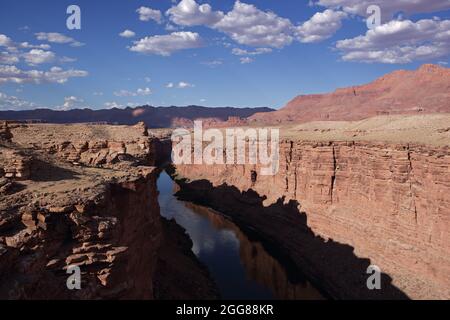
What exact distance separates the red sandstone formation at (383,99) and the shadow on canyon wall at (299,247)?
59870mm

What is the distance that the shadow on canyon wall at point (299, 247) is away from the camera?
30.4m

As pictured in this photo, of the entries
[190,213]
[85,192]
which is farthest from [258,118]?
[85,192]

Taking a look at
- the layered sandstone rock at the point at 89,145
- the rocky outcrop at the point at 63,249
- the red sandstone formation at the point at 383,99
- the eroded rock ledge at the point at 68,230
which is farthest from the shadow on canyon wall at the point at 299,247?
the red sandstone formation at the point at 383,99

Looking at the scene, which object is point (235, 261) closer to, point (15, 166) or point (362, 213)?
point (362, 213)

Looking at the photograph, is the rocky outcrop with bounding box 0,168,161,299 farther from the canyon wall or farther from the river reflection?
the canyon wall

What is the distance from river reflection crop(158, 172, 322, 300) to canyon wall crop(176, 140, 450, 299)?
2.21 m

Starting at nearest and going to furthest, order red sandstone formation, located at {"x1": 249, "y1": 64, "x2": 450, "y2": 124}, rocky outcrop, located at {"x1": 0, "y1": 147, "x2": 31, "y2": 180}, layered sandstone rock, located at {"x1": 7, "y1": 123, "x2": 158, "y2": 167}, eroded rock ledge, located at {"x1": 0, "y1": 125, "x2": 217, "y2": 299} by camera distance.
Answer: eroded rock ledge, located at {"x1": 0, "y1": 125, "x2": 217, "y2": 299} → rocky outcrop, located at {"x1": 0, "y1": 147, "x2": 31, "y2": 180} → layered sandstone rock, located at {"x1": 7, "y1": 123, "x2": 158, "y2": 167} → red sandstone formation, located at {"x1": 249, "y1": 64, "x2": 450, "y2": 124}

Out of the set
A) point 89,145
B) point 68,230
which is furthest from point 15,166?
point 89,145

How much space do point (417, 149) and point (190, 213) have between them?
3433 cm

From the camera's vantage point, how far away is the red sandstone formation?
108375mm

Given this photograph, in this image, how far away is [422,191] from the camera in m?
29.7

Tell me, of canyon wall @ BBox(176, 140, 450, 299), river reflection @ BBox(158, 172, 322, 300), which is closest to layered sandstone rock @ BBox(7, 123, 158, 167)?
river reflection @ BBox(158, 172, 322, 300)

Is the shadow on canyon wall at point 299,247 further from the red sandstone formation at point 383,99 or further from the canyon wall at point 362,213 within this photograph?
the red sandstone formation at point 383,99

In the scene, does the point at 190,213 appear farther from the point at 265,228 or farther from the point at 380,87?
the point at 380,87
